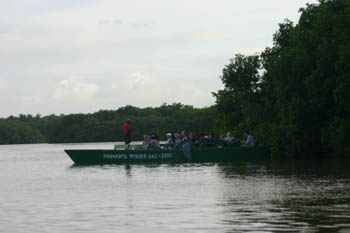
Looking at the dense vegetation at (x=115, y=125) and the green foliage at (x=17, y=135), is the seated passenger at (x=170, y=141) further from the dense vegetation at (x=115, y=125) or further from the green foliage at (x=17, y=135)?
the green foliage at (x=17, y=135)

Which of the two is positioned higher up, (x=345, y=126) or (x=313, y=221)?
(x=345, y=126)

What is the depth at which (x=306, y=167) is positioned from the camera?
32938 mm

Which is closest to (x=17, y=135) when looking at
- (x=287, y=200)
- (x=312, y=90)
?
(x=312, y=90)

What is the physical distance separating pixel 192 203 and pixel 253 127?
30.1 metres

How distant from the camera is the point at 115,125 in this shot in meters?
156

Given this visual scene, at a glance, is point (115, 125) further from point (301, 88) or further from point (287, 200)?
point (287, 200)

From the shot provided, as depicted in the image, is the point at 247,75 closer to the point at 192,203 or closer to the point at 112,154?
the point at 112,154

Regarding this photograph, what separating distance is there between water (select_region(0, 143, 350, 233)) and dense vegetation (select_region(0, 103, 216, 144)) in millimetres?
101832

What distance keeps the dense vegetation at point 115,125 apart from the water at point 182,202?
102 meters

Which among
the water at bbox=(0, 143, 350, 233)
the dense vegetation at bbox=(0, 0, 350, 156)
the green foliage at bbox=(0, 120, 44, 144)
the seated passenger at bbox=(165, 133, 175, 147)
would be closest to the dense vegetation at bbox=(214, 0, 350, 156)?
the dense vegetation at bbox=(0, 0, 350, 156)

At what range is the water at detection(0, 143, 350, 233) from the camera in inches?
569

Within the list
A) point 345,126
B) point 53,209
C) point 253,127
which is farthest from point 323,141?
point 53,209

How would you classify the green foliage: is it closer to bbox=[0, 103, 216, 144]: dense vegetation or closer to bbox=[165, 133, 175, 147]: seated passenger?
bbox=[0, 103, 216, 144]: dense vegetation

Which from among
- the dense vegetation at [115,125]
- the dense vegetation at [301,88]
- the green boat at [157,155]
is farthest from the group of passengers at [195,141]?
the dense vegetation at [115,125]
